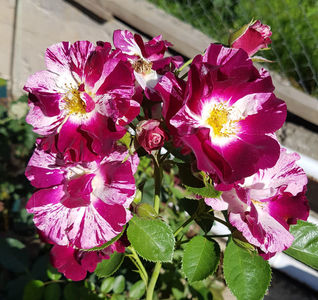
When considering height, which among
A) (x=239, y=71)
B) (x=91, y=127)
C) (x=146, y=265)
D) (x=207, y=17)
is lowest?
(x=146, y=265)

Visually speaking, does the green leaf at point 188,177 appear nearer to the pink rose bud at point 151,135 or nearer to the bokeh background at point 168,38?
the pink rose bud at point 151,135

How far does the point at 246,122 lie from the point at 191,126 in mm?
99

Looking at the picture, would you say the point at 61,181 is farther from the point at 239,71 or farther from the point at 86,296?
the point at 86,296

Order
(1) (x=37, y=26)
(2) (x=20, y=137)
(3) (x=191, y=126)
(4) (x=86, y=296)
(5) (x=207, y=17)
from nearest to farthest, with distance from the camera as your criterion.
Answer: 1. (3) (x=191, y=126)
2. (4) (x=86, y=296)
3. (2) (x=20, y=137)
4. (5) (x=207, y=17)
5. (1) (x=37, y=26)

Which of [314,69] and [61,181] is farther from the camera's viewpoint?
[314,69]

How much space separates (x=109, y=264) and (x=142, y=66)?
34cm

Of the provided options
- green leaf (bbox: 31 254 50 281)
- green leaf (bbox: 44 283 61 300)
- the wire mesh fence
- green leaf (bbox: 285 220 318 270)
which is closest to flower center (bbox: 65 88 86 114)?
green leaf (bbox: 285 220 318 270)

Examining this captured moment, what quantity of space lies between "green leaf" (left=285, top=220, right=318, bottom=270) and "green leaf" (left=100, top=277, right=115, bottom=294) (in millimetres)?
491

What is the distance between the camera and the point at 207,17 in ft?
5.96

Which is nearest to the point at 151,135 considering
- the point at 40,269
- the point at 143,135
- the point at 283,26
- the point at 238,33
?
the point at 143,135

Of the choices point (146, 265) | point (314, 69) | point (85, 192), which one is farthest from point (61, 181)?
point (314, 69)

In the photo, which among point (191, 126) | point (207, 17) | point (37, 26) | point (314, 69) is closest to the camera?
point (191, 126)

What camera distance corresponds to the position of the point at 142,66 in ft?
1.66

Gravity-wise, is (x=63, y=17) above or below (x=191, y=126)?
below
